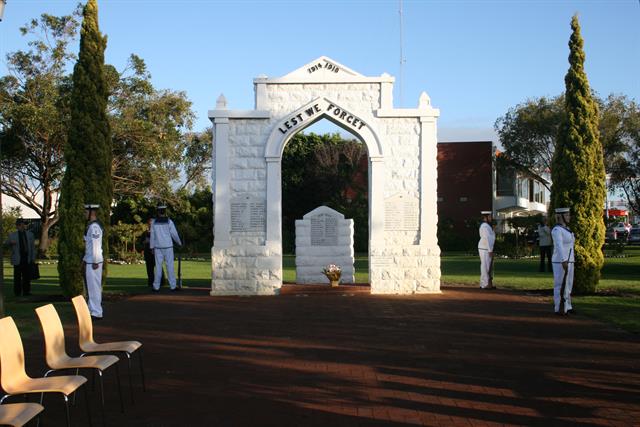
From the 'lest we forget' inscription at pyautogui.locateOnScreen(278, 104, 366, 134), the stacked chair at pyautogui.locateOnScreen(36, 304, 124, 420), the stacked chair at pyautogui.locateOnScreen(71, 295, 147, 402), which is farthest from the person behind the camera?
the 'lest we forget' inscription at pyautogui.locateOnScreen(278, 104, 366, 134)

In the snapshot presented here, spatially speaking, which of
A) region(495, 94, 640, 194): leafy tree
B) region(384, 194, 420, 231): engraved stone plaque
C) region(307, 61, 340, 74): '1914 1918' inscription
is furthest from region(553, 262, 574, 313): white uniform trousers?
region(495, 94, 640, 194): leafy tree

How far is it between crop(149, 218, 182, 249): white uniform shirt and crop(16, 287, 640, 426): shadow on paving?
4.56 m

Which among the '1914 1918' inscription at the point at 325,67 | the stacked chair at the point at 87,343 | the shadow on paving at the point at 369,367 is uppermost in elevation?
the '1914 1918' inscription at the point at 325,67

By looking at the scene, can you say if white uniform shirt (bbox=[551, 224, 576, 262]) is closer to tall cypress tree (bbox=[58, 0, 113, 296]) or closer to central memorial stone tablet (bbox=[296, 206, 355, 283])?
central memorial stone tablet (bbox=[296, 206, 355, 283])

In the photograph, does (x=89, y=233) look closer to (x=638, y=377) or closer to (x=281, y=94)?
(x=281, y=94)

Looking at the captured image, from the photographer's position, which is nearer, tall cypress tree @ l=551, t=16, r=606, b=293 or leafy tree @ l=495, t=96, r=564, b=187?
tall cypress tree @ l=551, t=16, r=606, b=293

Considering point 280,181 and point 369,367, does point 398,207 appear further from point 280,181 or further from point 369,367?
point 369,367

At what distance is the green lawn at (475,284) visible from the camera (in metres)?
15.0

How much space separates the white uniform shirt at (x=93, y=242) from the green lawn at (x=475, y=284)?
1.18 metres

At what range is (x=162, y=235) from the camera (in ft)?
67.4

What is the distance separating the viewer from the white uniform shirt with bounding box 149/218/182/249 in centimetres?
2052

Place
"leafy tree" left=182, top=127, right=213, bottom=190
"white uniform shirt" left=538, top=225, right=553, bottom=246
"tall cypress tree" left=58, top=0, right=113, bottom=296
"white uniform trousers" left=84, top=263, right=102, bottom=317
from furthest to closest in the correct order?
"leafy tree" left=182, top=127, right=213, bottom=190 < "white uniform shirt" left=538, top=225, right=553, bottom=246 < "tall cypress tree" left=58, top=0, right=113, bottom=296 < "white uniform trousers" left=84, top=263, right=102, bottom=317

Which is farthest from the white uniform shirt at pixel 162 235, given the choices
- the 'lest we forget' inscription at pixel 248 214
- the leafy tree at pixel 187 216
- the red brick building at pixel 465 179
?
the red brick building at pixel 465 179

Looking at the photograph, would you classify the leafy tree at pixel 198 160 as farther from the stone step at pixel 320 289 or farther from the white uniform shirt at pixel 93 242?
the white uniform shirt at pixel 93 242
